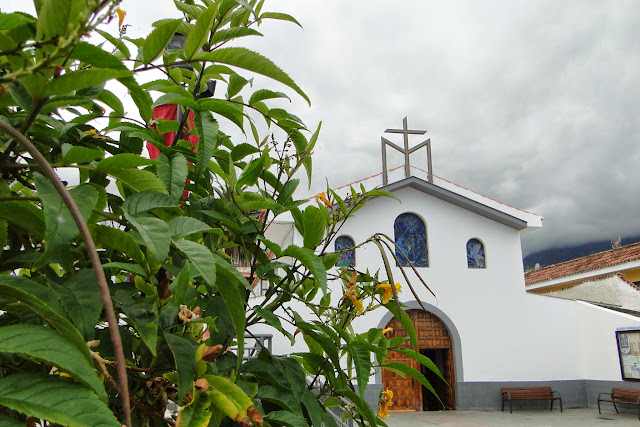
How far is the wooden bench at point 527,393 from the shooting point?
10.8m

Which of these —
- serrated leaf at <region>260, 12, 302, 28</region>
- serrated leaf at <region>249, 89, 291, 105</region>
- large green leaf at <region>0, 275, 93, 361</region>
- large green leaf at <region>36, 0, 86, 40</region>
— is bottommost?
large green leaf at <region>0, 275, 93, 361</region>

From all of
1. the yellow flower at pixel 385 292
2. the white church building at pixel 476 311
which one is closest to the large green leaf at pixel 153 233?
the yellow flower at pixel 385 292

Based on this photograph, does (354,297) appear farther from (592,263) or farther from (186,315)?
(592,263)

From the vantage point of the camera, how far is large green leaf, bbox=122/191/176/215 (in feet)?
1.51

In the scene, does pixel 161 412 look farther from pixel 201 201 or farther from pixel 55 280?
pixel 201 201

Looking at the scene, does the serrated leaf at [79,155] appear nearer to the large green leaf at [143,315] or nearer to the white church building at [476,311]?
the large green leaf at [143,315]

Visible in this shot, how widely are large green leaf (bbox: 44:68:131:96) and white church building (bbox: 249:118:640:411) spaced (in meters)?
9.92

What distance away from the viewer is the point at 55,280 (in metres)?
0.48

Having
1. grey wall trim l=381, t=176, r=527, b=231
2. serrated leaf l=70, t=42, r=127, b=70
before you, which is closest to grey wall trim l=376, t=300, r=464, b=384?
grey wall trim l=381, t=176, r=527, b=231

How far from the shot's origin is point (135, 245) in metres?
0.49

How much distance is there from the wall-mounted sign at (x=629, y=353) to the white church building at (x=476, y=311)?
0.04m

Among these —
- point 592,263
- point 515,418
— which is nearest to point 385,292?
point 515,418

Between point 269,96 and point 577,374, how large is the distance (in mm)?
12859

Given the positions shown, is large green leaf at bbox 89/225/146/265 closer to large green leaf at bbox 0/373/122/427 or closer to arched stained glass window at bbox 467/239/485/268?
large green leaf at bbox 0/373/122/427
